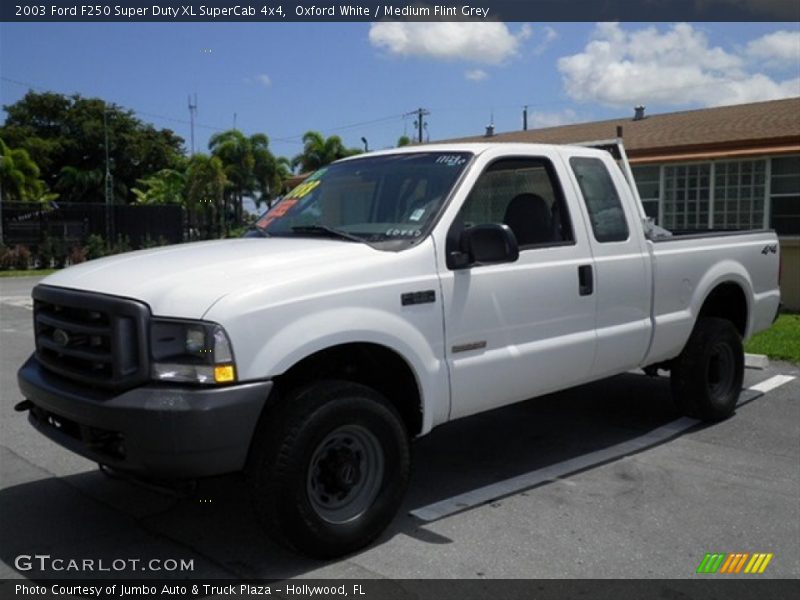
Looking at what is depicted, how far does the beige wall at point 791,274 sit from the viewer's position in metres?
14.2

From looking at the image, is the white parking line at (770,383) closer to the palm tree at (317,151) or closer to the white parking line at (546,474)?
the white parking line at (546,474)

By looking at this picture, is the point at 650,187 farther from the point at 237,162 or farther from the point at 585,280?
the point at 237,162

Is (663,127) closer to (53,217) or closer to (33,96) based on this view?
(53,217)

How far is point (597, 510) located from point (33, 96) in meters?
63.9

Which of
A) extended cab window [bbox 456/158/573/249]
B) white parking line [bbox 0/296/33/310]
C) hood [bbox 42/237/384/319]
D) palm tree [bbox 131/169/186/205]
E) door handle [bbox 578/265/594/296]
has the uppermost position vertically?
palm tree [bbox 131/169/186/205]

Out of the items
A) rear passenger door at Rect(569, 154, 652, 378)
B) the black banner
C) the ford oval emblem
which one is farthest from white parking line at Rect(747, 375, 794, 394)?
the ford oval emblem

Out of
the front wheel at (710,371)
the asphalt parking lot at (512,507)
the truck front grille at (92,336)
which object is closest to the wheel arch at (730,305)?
the front wheel at (710,371)

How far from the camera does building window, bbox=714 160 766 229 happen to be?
49.1 feet

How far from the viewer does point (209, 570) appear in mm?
3842

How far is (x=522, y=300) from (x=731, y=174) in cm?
1225

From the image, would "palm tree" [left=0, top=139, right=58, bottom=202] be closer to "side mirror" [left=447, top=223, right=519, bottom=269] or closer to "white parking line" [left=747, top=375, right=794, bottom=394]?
"white parking line" [left=747, top=375, right=794, bottom=394]

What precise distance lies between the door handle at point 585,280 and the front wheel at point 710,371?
1.53 meters

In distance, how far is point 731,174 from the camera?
1537cm

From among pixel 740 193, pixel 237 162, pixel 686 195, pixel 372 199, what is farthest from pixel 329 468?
pixel 237 162
